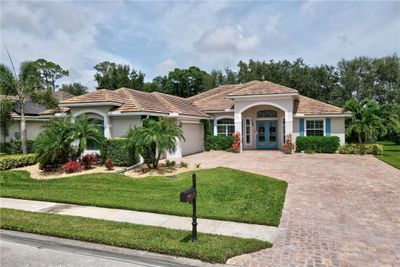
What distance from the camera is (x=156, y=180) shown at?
12164 mm

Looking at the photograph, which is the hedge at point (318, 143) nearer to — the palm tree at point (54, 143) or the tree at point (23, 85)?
the palm tree at point (54, 143)

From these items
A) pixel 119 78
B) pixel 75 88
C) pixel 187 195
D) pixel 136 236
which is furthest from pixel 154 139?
pixel 75 88

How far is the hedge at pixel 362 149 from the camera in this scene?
20078mm

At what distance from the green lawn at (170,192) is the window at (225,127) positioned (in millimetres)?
11436

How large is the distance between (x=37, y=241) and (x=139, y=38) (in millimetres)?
14968

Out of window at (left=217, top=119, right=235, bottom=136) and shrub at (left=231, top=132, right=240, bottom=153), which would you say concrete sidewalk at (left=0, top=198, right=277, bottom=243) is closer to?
shrub at (left=231, top=132, right=240, bottom=153)

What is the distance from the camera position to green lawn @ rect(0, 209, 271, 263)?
17.9ft

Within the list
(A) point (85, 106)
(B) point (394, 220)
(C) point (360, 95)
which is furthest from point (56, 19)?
(C) point (360, 95)

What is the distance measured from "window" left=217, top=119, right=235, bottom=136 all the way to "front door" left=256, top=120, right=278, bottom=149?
2409 millimetres

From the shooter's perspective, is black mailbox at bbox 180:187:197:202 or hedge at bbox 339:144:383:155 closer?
black mailbox at bbox 180:187:197:202

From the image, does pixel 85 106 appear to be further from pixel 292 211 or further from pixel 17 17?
pixel 292 211

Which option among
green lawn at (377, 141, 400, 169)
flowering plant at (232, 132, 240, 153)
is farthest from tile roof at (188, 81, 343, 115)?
green lawn at (377, 141, 400, 169)

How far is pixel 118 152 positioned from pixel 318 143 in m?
15.2

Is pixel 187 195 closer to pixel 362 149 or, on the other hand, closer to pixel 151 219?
pixel 151 219
